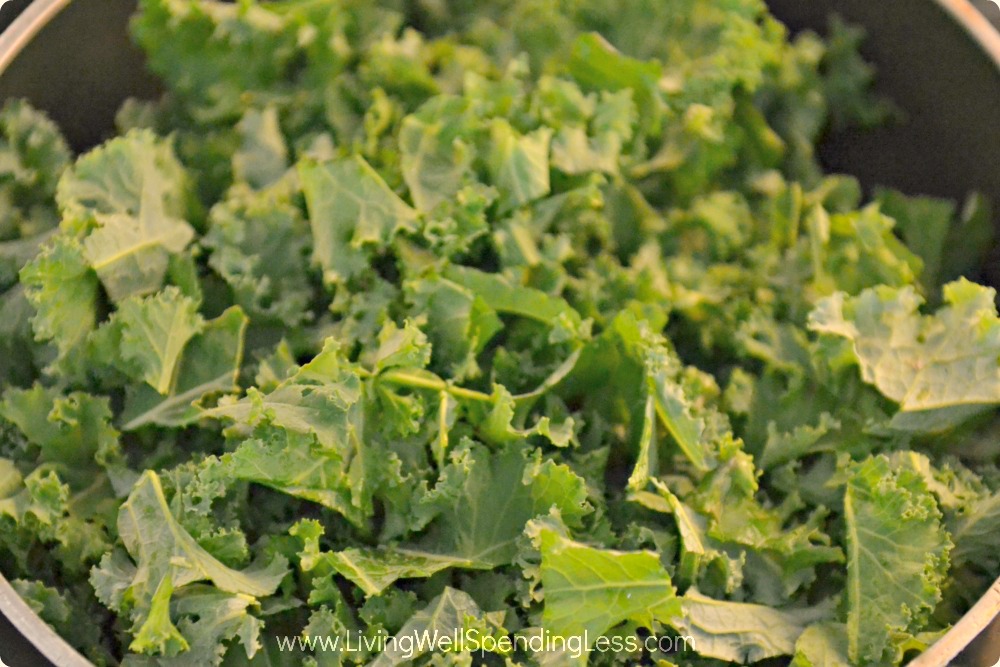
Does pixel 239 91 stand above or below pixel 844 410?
above

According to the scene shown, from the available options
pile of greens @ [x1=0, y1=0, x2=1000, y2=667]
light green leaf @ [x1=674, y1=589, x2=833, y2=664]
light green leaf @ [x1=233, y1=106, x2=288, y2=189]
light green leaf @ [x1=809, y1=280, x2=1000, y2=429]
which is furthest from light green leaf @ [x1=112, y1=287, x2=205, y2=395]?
light green leaf @ [x1=809, y1=280, x2=1000, y2=429]

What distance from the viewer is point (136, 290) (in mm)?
1329

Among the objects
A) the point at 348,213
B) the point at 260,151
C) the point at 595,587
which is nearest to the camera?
the point at 595,587

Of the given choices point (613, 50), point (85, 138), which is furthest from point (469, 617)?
point (85, 138)

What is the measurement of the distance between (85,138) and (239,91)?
26cm

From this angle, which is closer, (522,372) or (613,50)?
(522,372)

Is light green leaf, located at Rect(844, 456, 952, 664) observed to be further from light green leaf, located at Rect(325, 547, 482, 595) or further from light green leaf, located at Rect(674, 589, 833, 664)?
light green leaf, located at Rect(325, 547, 482, 595)

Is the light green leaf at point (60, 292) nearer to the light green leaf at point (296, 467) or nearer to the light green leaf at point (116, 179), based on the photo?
the light green leaf at point (116, 179)

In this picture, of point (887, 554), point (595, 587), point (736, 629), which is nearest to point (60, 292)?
point (595, 587)

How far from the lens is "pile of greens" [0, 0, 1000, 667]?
116 cm

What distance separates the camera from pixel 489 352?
4.53 feet

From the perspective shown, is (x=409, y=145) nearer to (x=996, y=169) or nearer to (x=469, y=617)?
(x=469, y=617)

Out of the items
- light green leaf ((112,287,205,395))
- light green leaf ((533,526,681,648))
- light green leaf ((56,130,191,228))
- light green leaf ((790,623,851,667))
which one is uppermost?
light green leaf ((56,130,191,228))

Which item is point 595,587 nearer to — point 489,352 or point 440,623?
point 440,623
